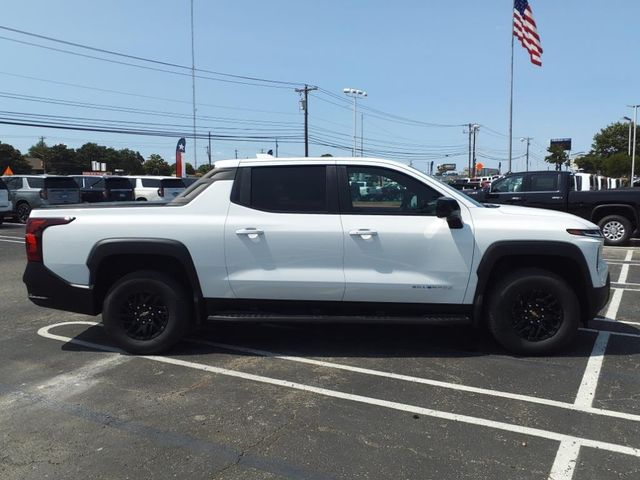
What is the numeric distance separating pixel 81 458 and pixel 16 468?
0.35 metres

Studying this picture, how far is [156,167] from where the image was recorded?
102 m

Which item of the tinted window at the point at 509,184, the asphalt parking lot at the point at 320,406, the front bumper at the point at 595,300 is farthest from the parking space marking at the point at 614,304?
the tinted window at the point at 509,184

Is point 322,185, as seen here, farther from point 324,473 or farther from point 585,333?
point 585,333

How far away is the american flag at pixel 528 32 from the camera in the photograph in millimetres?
26156

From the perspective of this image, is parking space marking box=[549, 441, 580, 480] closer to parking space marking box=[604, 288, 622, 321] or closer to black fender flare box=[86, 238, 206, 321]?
black fender flare box=[86, 238, 206, 321]

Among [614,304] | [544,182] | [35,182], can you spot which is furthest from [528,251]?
[35,182]

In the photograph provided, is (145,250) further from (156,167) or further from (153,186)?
(156,167)

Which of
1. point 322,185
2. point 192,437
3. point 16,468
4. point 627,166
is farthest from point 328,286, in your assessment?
point 627,166

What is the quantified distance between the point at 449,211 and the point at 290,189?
143 cm

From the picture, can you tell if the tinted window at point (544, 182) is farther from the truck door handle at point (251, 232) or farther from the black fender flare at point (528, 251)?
the truck door handle at point (251, 232)

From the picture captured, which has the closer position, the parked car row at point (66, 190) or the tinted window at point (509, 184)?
the tinted window at point (509, 184)

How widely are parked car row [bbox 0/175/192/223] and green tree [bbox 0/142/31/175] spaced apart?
214 feet

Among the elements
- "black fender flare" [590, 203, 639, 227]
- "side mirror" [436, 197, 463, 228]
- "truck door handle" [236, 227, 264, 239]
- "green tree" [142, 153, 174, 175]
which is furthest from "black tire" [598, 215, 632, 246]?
"green tree" [142, 153, 174, 175]

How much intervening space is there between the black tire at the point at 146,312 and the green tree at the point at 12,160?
85289 mm
